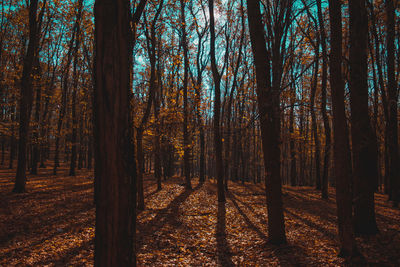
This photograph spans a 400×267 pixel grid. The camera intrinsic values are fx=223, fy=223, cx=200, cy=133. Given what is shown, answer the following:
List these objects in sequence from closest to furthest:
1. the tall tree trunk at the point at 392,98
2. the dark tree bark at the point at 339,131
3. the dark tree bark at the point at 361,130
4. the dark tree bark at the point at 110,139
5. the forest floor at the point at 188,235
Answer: the dark tree bark at the point at 110,139
the dark tree bark at the point at 339,131
the forest floor at the point at 188,235
the dark tree bark at the point at 361,130
the tall tree trunk at the point at 392,98

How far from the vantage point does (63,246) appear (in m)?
5.45

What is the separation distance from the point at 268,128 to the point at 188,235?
405cm

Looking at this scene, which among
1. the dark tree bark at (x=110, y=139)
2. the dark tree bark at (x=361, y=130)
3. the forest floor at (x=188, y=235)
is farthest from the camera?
the dark tree bark at (x=361, y=130)

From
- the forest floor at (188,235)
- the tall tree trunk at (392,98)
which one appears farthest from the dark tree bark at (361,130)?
the tall tree trunk at (392,98)

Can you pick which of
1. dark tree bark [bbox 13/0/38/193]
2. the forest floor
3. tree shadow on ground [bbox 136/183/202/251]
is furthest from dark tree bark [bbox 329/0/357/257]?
dark tree bark [bbox 13/0/38/193]

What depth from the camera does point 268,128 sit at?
5.41 metres

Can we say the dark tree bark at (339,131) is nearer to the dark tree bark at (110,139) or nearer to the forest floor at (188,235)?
the forest floor at (188,235)

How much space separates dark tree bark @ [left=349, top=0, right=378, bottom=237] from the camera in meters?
5.62

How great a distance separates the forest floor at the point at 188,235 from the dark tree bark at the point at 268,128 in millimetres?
665

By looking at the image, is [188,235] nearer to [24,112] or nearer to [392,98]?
[24,112]

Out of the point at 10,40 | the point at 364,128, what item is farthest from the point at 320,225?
→ the point at 10,40

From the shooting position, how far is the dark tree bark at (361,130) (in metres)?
5.62

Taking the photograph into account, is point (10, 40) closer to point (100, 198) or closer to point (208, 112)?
point (100, 198)

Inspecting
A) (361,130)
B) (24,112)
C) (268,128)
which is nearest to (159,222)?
(268,128)
